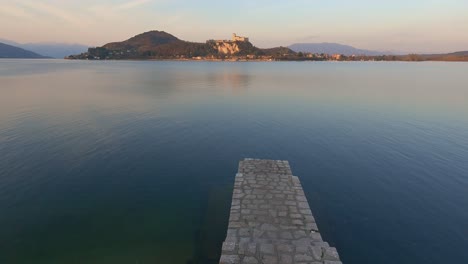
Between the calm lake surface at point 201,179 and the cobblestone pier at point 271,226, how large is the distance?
2.34 m

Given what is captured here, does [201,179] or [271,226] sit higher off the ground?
[271,226]

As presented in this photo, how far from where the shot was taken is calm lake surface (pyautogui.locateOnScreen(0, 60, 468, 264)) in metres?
13.9

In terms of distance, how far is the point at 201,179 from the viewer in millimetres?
20781

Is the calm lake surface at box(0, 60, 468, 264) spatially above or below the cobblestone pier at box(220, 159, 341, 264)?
below

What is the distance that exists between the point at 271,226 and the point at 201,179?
9372 mm

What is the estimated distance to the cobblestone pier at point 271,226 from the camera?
1059 centimetres

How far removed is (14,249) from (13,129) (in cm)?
2308

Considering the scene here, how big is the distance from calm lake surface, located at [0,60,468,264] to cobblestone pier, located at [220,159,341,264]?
92.1 inches

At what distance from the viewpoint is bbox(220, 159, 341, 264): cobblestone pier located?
1059 cm

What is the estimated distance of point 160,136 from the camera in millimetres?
29906

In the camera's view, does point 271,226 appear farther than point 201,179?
No

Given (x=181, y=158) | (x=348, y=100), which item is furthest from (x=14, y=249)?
(x=348, y=100)

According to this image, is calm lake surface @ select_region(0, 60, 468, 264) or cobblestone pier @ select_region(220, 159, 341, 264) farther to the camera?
calm lake surface @ select_region(0, 60, 468, 264)

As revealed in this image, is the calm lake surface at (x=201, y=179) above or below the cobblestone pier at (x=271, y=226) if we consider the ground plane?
below
